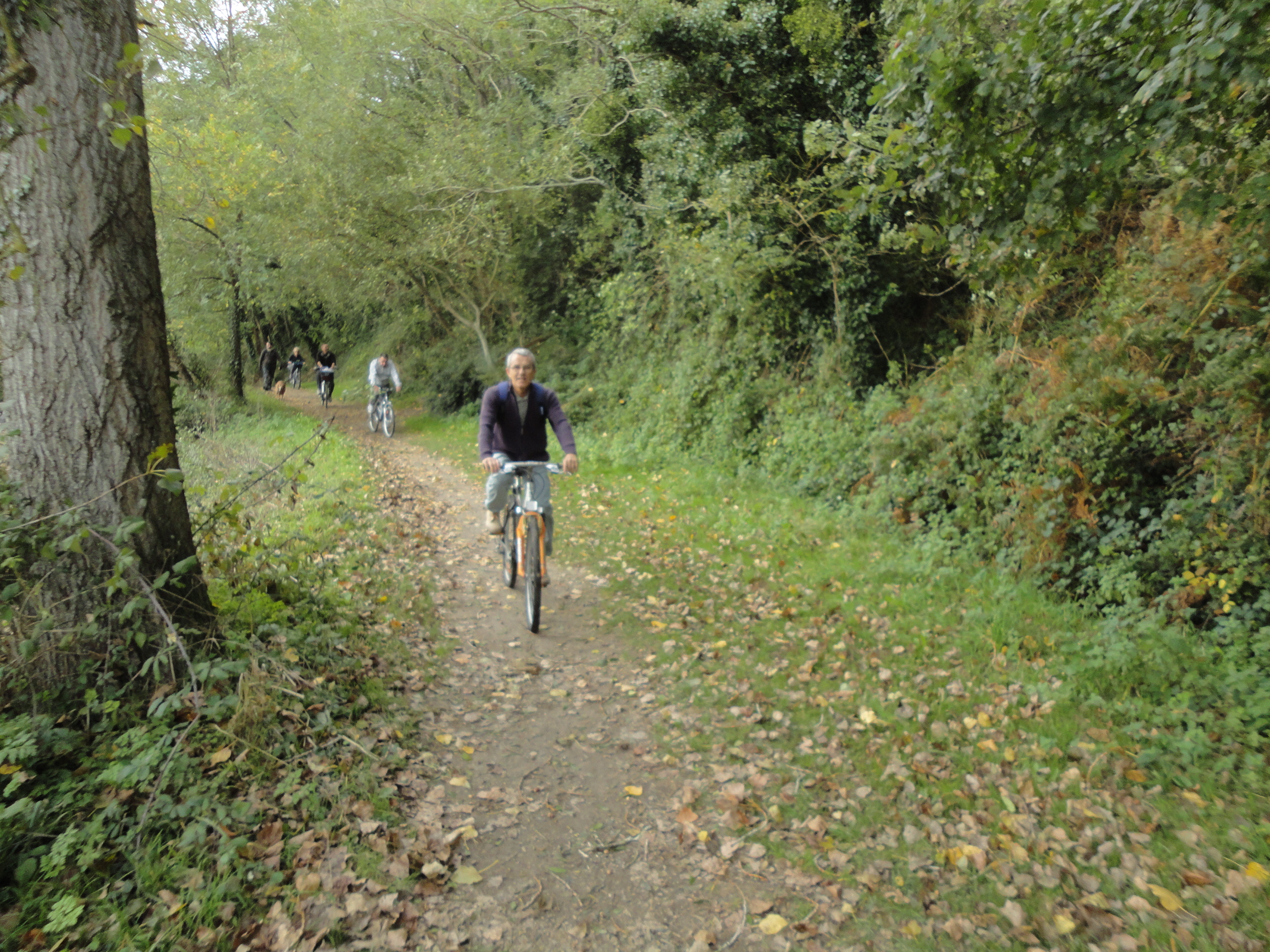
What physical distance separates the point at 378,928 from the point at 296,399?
26188 millimetres

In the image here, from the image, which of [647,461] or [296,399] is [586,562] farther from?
[296,399]

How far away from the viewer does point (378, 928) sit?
3221mm

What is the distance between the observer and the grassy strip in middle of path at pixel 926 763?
3.35 m

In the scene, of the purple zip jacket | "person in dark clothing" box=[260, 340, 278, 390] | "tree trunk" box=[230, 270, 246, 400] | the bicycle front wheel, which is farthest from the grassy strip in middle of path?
"person in dark clothing" box=[260, 340, 278, 390]

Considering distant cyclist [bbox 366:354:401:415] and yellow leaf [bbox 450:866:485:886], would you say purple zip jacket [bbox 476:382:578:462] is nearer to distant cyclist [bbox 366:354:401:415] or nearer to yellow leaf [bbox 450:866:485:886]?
yellow leaf [bbox 450:866:485:886]

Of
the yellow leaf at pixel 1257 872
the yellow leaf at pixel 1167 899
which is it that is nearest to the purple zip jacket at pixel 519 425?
Result: the yellow leaf at pixel 1257 872

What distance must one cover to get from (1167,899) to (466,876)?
10.0 ft

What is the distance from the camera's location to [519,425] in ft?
22.7

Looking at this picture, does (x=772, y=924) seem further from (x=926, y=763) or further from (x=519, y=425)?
(x=519, y=425)

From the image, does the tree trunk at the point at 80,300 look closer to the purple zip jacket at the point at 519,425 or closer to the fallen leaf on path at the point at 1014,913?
the purple zip jacket at the point at 519,425

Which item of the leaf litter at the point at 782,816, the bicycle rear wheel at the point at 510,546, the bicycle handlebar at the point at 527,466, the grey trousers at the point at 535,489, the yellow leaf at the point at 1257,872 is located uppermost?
the bicycle handlebar at the point at 527,466

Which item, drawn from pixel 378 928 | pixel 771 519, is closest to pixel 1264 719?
pixel 378 928

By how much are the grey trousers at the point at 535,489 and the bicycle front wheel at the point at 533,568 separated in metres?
0.17

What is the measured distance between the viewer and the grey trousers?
6848 mm
